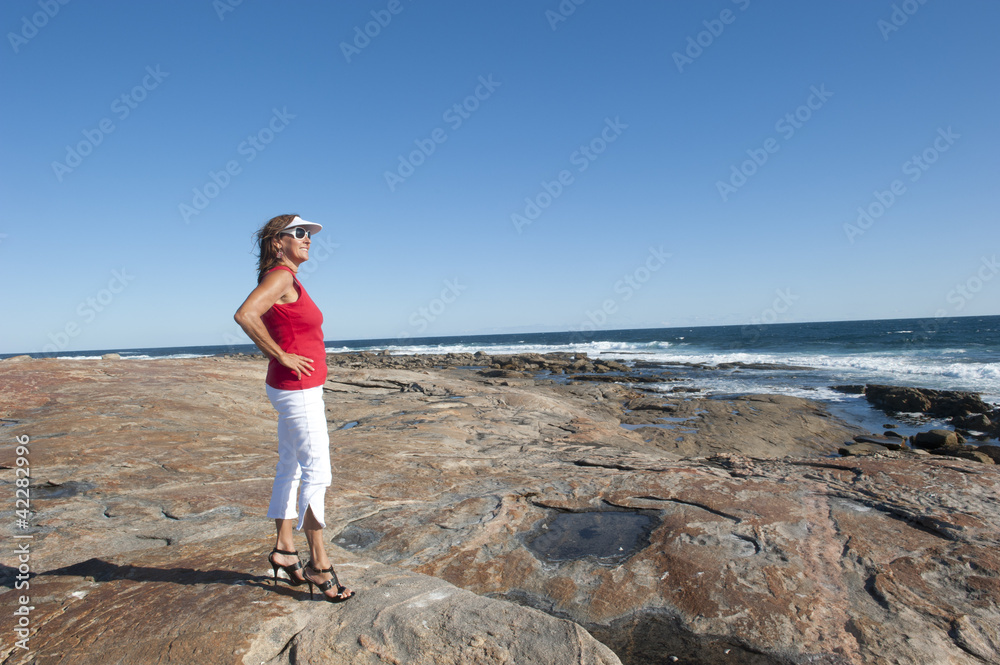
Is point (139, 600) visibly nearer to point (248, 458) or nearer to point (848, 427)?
point (248, 458)

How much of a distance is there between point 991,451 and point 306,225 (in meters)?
9.97

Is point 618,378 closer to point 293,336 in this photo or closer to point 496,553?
point 496,553

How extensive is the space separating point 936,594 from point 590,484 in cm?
220

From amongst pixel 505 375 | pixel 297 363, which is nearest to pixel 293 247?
pixel 297 363

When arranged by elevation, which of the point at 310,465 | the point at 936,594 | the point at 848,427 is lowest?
the point at 848,427

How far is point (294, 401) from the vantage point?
2.26 metres

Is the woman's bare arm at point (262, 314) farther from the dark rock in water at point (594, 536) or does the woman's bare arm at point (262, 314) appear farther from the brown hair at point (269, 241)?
the dark rock in water at point (594, 536)

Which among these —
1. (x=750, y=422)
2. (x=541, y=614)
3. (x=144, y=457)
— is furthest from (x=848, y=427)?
(x=144, y=457)

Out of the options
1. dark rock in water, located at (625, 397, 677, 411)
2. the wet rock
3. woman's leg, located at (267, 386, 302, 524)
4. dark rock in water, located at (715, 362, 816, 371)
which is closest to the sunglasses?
woman's leg, located at (267, 386, 302, 524)

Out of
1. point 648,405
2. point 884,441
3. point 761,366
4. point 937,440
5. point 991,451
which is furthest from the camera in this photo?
point 761,366

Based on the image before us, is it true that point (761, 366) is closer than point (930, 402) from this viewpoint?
No

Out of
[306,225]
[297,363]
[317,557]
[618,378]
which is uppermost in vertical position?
[306,225]

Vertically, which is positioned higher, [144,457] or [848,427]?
[144,457]

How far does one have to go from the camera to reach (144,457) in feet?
15.2
